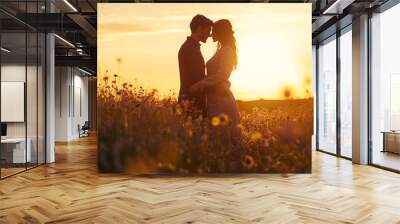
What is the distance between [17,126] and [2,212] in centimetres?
376

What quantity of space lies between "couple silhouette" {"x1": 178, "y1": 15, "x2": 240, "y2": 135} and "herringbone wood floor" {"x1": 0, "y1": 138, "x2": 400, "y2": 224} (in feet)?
4.07

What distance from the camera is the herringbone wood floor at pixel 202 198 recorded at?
13.7 feet

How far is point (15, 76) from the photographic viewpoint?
7375 mm

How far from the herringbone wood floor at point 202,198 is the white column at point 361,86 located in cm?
99

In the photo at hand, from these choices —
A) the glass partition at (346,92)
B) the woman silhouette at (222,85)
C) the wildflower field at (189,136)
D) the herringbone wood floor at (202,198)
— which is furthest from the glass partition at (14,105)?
the glass partition at (346,92)

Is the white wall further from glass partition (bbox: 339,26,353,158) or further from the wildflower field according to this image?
glass partition (bbox: 339,26,353,158)

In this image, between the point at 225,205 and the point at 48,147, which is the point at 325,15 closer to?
the point at 225,205

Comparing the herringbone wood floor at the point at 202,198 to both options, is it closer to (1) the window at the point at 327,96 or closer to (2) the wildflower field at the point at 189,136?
(2) the wildflower field at the point at 189,136

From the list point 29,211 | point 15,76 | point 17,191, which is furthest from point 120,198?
point 15,76

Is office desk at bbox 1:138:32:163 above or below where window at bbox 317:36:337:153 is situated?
below

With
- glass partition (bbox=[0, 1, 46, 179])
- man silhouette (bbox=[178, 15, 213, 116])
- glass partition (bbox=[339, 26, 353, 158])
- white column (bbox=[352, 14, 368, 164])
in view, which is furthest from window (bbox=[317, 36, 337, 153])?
glass partition (bbox=[0, 1, 46, 179])

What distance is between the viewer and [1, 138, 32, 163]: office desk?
7.40m

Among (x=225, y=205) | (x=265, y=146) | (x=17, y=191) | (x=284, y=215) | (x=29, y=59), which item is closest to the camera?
(x=284, y=215)

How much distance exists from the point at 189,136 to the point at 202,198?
2098 millimetres
